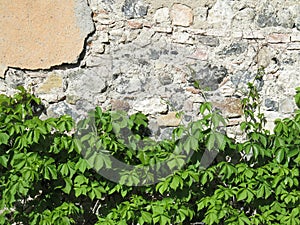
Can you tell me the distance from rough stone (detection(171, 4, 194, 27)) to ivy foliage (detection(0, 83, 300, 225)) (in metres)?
0.60

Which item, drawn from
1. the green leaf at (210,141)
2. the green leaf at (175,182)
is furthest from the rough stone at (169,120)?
the green leaf at (175,182)

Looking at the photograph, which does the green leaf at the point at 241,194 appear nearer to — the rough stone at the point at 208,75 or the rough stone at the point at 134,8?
the rough stone at the point at 208,75

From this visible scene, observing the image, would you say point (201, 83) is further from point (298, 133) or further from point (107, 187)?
point (107, 187)

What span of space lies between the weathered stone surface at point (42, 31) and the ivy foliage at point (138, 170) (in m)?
0.27

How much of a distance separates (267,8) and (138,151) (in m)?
1.32

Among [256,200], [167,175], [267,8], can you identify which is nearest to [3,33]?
[167,175]

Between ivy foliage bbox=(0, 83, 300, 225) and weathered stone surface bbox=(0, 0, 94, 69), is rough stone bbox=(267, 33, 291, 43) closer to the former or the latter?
ivy foliage bbox=(0, 83, 300, 225)

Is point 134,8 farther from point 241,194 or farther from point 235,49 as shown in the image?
point 241,194

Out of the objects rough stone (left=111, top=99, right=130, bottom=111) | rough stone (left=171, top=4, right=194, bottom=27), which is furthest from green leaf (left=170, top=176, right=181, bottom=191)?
rough stone (left=171, top=4, right=194, bottom=27)

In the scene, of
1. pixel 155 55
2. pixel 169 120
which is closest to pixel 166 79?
pixel 155 55

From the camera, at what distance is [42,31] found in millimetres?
3705

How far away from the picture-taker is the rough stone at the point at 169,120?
12.5ft

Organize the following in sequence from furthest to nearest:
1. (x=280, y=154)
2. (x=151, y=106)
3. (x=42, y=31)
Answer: (x=151, y=106) < (x=42, y=31) < (x=280, y=154)

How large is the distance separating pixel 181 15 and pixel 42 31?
0.95 m
